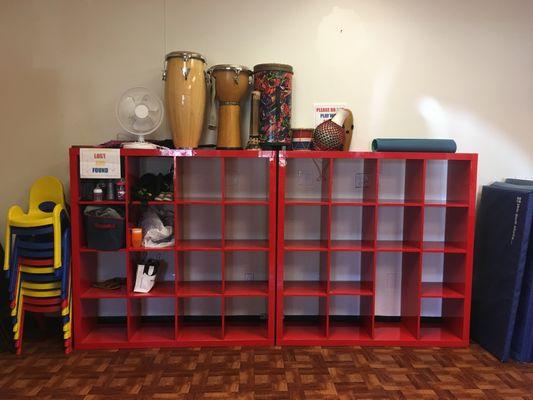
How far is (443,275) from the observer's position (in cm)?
329

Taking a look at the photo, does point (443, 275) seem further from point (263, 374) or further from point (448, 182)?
point (263, 374)

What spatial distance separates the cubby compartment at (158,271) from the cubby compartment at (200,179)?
1.67ft

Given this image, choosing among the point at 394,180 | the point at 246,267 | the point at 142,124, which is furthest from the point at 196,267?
the point at 394,180

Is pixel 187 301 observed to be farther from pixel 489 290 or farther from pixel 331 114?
pixel 489 290

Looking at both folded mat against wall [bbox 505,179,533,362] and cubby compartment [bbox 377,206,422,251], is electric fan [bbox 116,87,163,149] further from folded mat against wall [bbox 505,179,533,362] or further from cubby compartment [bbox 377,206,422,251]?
folded mat against wall [bbox 505,179,533,362]

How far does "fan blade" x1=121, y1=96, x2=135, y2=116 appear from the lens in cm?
285

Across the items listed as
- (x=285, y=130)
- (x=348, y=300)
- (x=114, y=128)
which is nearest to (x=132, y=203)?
(x=114, y=128)

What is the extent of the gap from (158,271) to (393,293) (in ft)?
6.26

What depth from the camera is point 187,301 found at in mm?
3279

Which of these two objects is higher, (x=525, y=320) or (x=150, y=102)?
(x=150, y=102)

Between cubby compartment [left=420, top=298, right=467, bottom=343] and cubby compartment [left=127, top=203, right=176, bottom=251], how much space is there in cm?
201

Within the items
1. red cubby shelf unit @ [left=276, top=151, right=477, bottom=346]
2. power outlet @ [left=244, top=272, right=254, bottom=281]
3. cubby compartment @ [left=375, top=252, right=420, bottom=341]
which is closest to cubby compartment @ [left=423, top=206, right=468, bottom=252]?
red cubby shelf unit @ [left=276, top=151, right=477, bottom=346]

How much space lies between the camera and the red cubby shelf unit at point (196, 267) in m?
2.87

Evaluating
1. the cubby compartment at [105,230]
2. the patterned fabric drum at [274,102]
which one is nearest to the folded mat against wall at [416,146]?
the patterned fabric drum at [274,102]
